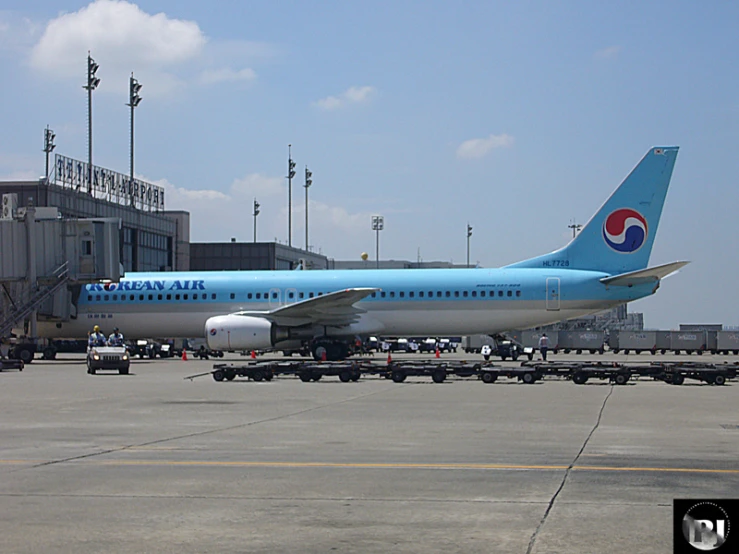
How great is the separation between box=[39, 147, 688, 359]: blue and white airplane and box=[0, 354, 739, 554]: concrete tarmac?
16.5m

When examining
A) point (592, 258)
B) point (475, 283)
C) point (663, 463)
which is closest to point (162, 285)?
point (475, 283)

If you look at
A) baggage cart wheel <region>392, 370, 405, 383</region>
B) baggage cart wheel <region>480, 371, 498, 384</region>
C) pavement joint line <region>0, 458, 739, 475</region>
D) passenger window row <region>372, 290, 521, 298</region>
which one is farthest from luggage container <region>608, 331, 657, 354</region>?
pavement joint line <region>0, 458, 739, 475</region>

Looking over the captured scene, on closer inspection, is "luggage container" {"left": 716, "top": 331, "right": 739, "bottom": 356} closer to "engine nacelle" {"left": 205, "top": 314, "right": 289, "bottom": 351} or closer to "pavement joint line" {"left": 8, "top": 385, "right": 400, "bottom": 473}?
"engine nacelle" {"left": 205, "top": 314, "right": 289, "bottom": 351}

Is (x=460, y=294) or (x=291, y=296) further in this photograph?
(x=291, y=296)

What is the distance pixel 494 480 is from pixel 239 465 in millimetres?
3148

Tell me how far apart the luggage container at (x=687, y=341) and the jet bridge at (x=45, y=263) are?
41097 millimetres

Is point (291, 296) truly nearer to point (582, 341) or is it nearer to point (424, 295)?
point (424, 295)

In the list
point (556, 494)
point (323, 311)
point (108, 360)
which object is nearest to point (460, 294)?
point (323, 311)

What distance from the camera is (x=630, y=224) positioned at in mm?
39062

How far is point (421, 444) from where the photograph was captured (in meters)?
13.5

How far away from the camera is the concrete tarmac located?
7680 millimetres

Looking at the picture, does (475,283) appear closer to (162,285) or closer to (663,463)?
(162,285)

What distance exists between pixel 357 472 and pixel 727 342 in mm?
60018

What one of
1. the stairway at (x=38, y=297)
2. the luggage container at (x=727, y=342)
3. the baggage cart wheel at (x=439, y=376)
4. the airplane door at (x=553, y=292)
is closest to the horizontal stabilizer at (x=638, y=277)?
the airplane door at (x=553, y=292)
